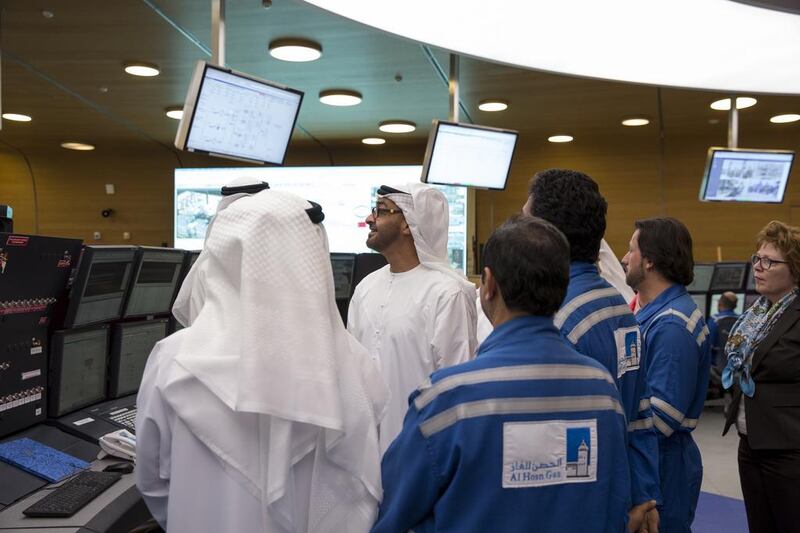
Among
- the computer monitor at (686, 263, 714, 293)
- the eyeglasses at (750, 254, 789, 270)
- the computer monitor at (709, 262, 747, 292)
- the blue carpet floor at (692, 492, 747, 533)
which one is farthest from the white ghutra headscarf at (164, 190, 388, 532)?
the computer monitor at (709, 262, 747, 292)

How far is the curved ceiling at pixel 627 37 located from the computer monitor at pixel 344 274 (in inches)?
60.6

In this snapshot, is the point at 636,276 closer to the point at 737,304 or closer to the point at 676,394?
the point at 676,394

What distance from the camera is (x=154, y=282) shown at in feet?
9.44

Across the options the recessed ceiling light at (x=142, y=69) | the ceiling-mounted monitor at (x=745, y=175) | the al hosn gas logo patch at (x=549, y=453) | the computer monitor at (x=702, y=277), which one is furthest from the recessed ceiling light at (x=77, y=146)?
the al hosn gas logo patch at (x=549, y=453)

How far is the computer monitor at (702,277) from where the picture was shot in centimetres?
704

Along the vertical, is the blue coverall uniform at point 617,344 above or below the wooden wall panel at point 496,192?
below

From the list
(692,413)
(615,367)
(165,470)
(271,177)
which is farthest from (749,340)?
(271,177)

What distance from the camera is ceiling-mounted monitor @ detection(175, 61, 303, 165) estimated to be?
3.77 metres

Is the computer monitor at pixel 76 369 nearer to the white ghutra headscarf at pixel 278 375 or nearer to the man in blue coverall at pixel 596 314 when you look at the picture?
the white ghutra headscarf at pixel 278 375

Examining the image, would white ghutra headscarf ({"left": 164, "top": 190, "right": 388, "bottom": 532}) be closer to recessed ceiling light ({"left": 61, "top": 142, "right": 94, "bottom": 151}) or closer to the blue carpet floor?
the blue carpet floor

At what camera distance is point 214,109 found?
3896mm

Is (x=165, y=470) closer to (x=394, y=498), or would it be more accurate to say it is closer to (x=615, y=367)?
(x=394, y=498)

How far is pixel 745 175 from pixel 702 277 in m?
1.27

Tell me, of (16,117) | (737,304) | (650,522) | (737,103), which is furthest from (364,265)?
(16,117)
